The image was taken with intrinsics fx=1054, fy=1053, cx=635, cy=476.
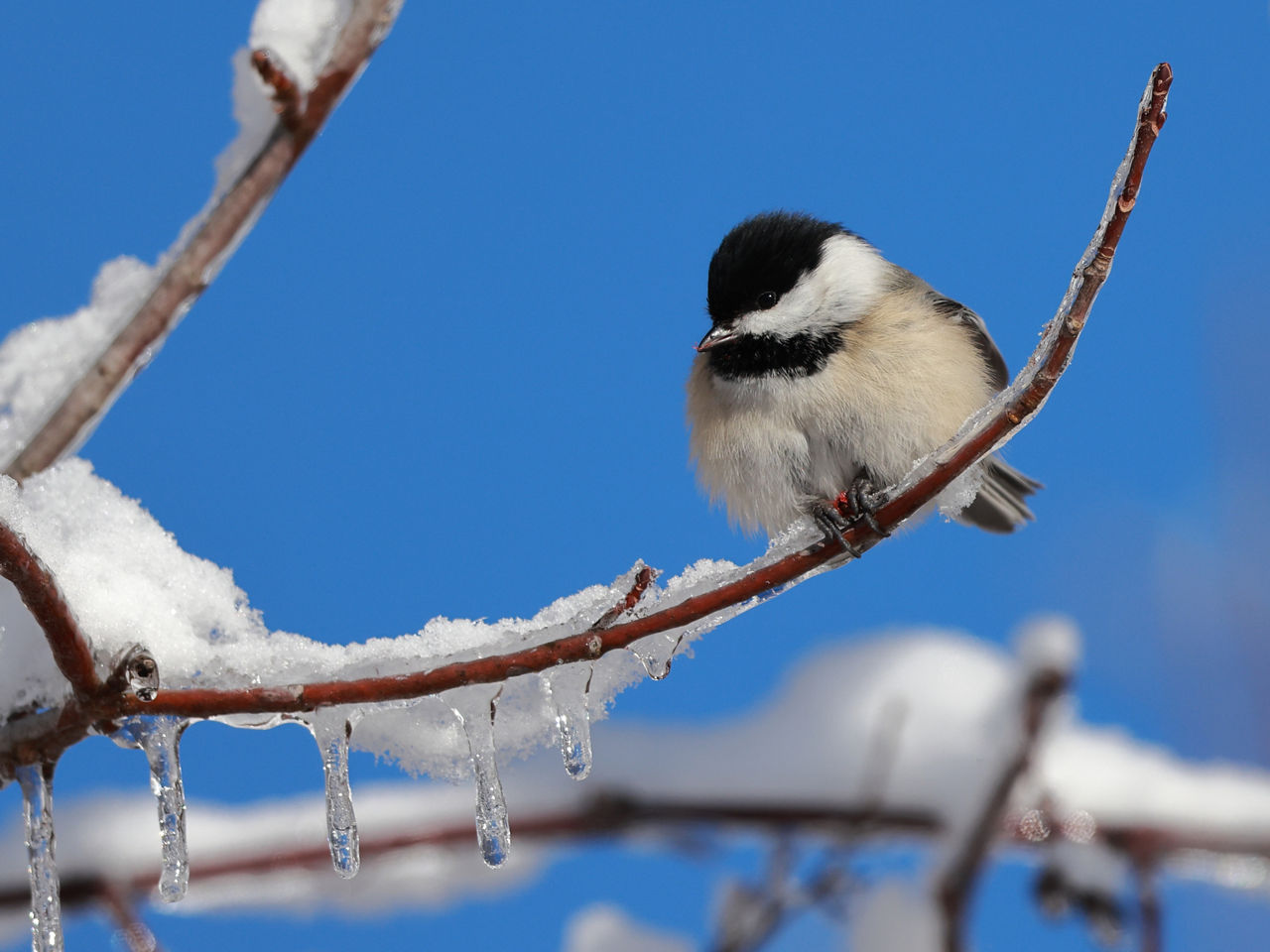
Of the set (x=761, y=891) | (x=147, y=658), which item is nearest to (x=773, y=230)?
(x=761, y=891)

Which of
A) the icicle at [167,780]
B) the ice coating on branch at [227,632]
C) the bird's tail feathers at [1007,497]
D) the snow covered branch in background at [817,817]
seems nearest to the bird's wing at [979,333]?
the bird's tail feathers at [1007,497]

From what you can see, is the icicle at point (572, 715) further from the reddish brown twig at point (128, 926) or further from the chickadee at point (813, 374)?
the chickadee at point (813, 374)

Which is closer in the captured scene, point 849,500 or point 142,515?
point 142,515

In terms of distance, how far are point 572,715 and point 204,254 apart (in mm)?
Result: 638

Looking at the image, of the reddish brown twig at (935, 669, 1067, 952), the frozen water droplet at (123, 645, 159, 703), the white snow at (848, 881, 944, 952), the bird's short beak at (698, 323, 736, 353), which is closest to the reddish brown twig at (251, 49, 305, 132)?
the frozen water droplet at (123, 645, 159, 703)

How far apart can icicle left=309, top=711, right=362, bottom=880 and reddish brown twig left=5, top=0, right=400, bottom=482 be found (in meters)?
0.52

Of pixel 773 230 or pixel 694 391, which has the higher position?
pixel 773 230

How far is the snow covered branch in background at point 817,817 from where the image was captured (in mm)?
1479

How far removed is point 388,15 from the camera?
3.67 feet

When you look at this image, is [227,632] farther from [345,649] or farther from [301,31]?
[301,31]

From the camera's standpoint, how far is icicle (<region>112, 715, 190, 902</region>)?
33.5 inches

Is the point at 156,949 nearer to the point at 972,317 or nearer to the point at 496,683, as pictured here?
the point at 496,683

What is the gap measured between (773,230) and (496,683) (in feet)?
4.34

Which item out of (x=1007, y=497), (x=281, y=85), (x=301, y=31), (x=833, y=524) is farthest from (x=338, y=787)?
(x=1007, y=497)
